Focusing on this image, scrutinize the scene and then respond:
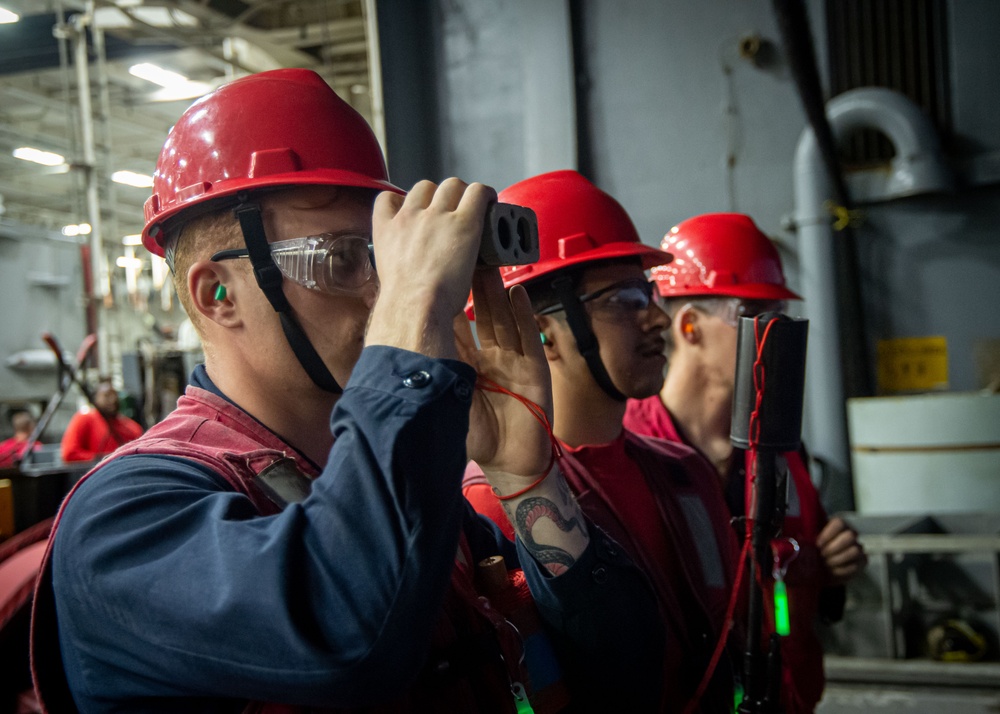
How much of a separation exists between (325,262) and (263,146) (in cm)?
27

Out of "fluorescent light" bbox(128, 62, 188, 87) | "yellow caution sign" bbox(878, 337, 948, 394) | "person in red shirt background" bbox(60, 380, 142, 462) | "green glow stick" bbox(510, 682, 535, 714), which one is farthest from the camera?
"fluorescent light" bbox(128, 62, 188, 87)

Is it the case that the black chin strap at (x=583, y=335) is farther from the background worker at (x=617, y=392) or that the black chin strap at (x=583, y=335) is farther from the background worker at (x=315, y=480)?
the background worker at (x=315, y=480)

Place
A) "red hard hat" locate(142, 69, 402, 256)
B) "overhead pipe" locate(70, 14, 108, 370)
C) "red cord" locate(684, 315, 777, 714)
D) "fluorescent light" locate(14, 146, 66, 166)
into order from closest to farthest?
"red hard hat" locate(142, 69, 402, 256) → "red cord" locate(684, 315, 777, 714) → "overhead pipe" locate(70, 14, 108, 370) → "fluorescent light" locate(14, 146, 66, 166)

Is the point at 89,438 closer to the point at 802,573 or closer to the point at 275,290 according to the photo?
the point at 802,573

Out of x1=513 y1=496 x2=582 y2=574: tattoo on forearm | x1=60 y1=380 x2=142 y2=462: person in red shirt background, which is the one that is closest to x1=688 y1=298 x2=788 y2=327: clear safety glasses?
x1=513 y1=496 x2=582 y2=574: tattoo on forearm

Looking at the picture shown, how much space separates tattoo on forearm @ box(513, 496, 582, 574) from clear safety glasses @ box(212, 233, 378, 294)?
50cm

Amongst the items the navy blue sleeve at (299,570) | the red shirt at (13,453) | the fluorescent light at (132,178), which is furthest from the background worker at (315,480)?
the fluorescent light at (132,178)

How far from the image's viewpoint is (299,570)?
91 cm

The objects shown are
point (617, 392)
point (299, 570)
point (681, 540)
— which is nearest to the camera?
point (299, 570)

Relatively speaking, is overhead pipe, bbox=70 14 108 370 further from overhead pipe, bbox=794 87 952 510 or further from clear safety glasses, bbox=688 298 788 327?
clear safety glasses, bbox=688 298 788 327

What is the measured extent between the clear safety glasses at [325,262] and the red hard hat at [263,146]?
0.11m

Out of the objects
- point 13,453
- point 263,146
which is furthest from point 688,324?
point 13,453

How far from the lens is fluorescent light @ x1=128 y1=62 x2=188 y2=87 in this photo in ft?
37.1

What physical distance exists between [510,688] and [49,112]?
15.5 m
